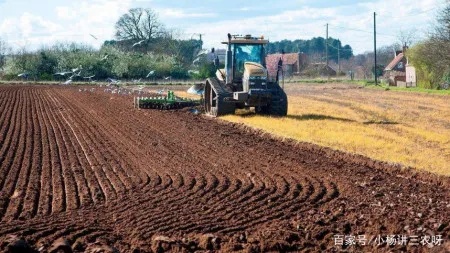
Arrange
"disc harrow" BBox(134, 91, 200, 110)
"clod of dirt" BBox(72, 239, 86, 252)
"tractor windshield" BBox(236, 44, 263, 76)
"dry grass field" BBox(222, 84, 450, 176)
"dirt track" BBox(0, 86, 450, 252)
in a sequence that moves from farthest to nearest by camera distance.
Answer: "disc harrow" BBox(134, 91, 200, 110)
"tractor windshield" BBox(236, 44, 263, 76)
"dry grass field" BBox(222, 84, 450, 176)
"dirt track" BBox(0, 86, 450, 252)
"clod of dirt" BBox(72, 239, 86, 252)

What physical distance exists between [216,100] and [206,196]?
13312mm

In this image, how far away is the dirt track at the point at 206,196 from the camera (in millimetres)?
7867

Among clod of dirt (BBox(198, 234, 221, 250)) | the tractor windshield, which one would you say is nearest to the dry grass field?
the tractor windshield

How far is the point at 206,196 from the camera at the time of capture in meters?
10.1

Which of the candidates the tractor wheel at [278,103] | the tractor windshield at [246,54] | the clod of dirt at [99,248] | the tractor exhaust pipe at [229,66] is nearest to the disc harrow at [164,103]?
the tractor exhaust pipe at [229,66]

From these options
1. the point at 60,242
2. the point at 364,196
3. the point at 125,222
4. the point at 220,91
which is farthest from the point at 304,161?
the point at 220,91

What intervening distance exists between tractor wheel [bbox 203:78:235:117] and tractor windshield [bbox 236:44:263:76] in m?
0.95

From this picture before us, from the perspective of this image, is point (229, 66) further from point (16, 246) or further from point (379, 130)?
point (16, 246)

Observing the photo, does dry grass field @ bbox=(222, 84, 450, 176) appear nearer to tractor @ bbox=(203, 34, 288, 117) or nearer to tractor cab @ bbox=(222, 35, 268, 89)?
tractor @ bbox=(203, 34, 288, 117)

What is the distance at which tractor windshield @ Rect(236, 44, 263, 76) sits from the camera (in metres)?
22.8

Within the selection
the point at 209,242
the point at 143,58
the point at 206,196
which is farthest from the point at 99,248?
the point at 143,58

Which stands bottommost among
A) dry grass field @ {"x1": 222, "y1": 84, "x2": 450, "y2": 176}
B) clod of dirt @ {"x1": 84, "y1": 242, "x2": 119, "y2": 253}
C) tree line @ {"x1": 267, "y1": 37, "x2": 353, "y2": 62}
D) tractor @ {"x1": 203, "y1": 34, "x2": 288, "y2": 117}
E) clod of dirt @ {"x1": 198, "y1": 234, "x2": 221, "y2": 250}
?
clod of dirt @ {"x1": 198, "y1": 234, "x2": 221, "y2": 250}

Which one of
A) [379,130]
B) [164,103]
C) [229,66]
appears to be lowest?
[379,130]

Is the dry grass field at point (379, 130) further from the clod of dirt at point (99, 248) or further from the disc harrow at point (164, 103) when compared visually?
the clod of dirt at point (99, 248)
